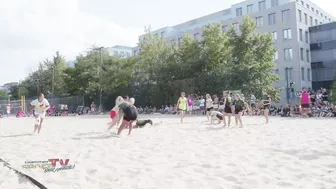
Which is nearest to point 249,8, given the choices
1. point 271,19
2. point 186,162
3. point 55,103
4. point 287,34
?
point 271,19

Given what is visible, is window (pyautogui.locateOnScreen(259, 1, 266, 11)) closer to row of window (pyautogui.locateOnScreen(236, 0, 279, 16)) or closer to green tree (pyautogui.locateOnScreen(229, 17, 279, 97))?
row of window (pyautogui.locateOnScreen(236, 0, 279, 16))

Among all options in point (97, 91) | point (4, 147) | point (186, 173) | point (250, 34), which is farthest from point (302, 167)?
point (97, 91)

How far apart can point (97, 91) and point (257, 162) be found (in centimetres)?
3722

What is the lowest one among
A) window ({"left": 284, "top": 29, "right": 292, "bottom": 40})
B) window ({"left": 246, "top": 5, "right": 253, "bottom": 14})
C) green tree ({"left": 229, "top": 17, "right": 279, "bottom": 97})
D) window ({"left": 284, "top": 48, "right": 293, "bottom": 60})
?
green tree ({"left": 229, "top": 17, "right": 279, "bottom": 97})

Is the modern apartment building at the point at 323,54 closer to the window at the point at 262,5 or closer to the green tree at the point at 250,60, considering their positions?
the window at the point at 262,5

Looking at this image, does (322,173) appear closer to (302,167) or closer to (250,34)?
(302,167)

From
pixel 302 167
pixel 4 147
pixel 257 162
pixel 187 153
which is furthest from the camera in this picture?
pixel 4 147

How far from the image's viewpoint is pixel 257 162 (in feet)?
21.2

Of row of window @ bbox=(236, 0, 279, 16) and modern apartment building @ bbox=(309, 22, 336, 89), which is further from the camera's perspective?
row of window @ bbox=(236, 0, 279, 16)

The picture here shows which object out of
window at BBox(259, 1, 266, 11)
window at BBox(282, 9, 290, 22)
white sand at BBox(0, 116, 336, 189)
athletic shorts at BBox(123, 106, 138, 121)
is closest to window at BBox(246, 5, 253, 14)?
window at BBox(259, 1, 266, 11)

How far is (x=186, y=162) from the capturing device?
6.66m

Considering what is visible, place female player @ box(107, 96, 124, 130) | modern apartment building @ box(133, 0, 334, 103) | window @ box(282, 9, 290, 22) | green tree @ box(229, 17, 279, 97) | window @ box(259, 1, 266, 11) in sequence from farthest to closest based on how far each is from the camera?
1. window @ box(259, 1, 266, 11)
2. window @ box(282, 9, 290, 22)
3. modern apartment building @ box(133, 0, 334, 103)
4. green tree @ box(229, 17, 279, 97)
5. female player @ box(107, 96, 124, 130)

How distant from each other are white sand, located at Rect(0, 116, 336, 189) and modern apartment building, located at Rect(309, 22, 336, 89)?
39.8 m

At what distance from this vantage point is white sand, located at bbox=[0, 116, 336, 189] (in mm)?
5168
